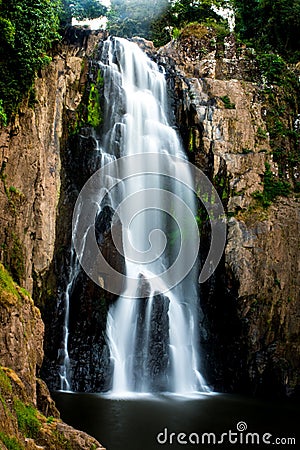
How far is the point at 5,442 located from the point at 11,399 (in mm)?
1174

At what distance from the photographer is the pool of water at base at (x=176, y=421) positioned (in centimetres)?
1052

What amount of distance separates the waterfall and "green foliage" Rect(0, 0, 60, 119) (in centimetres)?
513

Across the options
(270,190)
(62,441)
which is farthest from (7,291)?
(270,190)

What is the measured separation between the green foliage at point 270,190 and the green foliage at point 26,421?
1371cm

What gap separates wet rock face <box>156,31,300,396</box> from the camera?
17391mm

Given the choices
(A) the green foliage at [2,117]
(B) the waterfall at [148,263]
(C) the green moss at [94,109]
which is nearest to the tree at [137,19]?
(B) the waterfall at [148,263]

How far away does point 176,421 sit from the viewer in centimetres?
1167

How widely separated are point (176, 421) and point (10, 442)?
6584 millimetres

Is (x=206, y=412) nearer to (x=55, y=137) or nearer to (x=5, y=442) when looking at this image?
(x=5, y=442)

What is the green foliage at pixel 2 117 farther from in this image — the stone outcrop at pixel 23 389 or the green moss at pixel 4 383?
the green moss at pixel 4 383

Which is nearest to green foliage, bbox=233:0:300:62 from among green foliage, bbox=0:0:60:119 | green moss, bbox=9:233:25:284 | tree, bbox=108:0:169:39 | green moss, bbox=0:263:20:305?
tree, bbox=108:0:169:39

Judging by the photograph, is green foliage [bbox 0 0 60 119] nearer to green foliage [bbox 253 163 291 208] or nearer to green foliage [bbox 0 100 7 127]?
green foliage [bbox 0 100 7 127]

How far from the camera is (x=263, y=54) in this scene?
22.9 m

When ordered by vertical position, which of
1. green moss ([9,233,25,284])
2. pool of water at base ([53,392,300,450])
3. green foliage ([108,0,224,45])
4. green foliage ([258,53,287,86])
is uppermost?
green foliage ([108,0,224,45])
